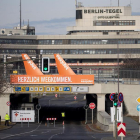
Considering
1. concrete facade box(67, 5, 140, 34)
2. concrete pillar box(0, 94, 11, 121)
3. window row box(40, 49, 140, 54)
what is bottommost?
concrete pillar box(0, 94, 11, 121)

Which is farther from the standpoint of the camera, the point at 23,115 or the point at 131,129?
the point at 23,115

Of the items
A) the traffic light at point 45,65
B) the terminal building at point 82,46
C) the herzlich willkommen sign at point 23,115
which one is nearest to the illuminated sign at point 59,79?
the herzlich willkommen sign at point 23,115

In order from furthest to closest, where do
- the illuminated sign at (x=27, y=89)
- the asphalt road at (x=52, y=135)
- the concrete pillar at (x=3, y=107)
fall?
the concrete pillar at (x=3, y=107), the illuminated sign at (x=27, y=89), the asphalt road at (x=52, y=135)

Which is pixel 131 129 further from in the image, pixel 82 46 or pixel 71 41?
pixel 71 41

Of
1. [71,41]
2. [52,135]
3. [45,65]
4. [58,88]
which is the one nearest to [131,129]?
[52,135]

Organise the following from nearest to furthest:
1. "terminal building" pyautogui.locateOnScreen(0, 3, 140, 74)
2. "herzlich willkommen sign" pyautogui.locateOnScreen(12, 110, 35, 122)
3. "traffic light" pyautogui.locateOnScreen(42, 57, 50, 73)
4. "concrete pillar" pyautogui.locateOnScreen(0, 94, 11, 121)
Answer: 1. "traffic light" pyautogui.locateOnScreen(42, 57, 50, 73)
2. "herzlich willkommen sign" pyautogui.locateOnScreen(12, 110, 35, 122)
3. "concrete pillar" pyautogui.locateOnScreen(0, 94, 11, 121)
4. "terminal building" pyautogui.locateOnScreen(0, 3, 140, 74)

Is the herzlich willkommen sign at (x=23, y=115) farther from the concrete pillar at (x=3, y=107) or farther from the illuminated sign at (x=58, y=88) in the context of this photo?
the illuminated sign at (x=58, y=88)

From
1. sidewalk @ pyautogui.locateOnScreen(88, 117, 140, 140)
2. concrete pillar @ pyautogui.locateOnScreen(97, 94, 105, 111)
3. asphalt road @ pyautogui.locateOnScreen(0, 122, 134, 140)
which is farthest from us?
concrete pillar @ pyautogui.locateOnScreen(97, 94, 105, 111)

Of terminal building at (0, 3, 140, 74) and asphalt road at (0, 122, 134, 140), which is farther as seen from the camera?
terminal building at (0, 3, 140, 74)

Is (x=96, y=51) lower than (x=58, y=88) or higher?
higher

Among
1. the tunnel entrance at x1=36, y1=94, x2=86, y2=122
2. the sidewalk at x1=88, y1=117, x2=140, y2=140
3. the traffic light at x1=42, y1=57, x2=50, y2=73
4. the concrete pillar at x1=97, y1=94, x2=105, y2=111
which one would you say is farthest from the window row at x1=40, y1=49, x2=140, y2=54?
the traffic light at x1=42, y1=57, x2=50, y2=73

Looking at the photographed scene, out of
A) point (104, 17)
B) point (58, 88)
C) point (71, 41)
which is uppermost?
point (104, 17)

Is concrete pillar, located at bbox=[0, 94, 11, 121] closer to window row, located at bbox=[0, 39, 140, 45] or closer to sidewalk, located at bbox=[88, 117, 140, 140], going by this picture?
sidewalk, located at bbox=[88, 117, 140, 140]

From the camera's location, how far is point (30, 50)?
4899 inches
